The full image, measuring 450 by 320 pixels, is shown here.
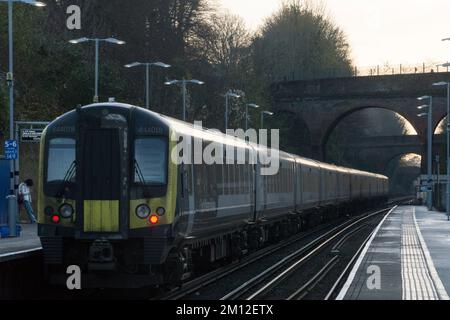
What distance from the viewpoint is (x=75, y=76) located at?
47438 mm

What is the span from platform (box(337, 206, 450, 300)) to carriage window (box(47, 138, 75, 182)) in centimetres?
501

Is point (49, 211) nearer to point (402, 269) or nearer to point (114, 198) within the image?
point (114, 198)

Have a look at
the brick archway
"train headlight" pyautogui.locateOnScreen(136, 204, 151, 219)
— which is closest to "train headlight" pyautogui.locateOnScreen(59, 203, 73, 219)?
"train headlight" pyautogui.locateOnScreen(136, 204, 151, 219)

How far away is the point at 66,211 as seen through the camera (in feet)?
51.6

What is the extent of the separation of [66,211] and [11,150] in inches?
492

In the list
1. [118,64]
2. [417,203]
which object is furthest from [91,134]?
[417,203]

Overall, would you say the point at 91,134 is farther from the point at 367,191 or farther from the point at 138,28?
the point at 367,191

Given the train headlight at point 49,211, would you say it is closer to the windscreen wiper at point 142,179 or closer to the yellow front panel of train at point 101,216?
the yellow front panel of train at point 101,216

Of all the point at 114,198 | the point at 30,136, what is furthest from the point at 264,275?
the point at 30,136

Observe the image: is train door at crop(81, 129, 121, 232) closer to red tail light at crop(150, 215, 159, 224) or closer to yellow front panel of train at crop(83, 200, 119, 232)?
yellow front panel of train at crop(83, 200, 119, 232)

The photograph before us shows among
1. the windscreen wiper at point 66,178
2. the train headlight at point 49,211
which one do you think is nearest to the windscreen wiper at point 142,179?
the windscreen wiper at point 66,178

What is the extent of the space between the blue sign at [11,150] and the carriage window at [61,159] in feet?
38.6

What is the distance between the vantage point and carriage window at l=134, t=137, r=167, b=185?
51.8ft

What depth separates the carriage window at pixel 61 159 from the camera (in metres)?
15.9
